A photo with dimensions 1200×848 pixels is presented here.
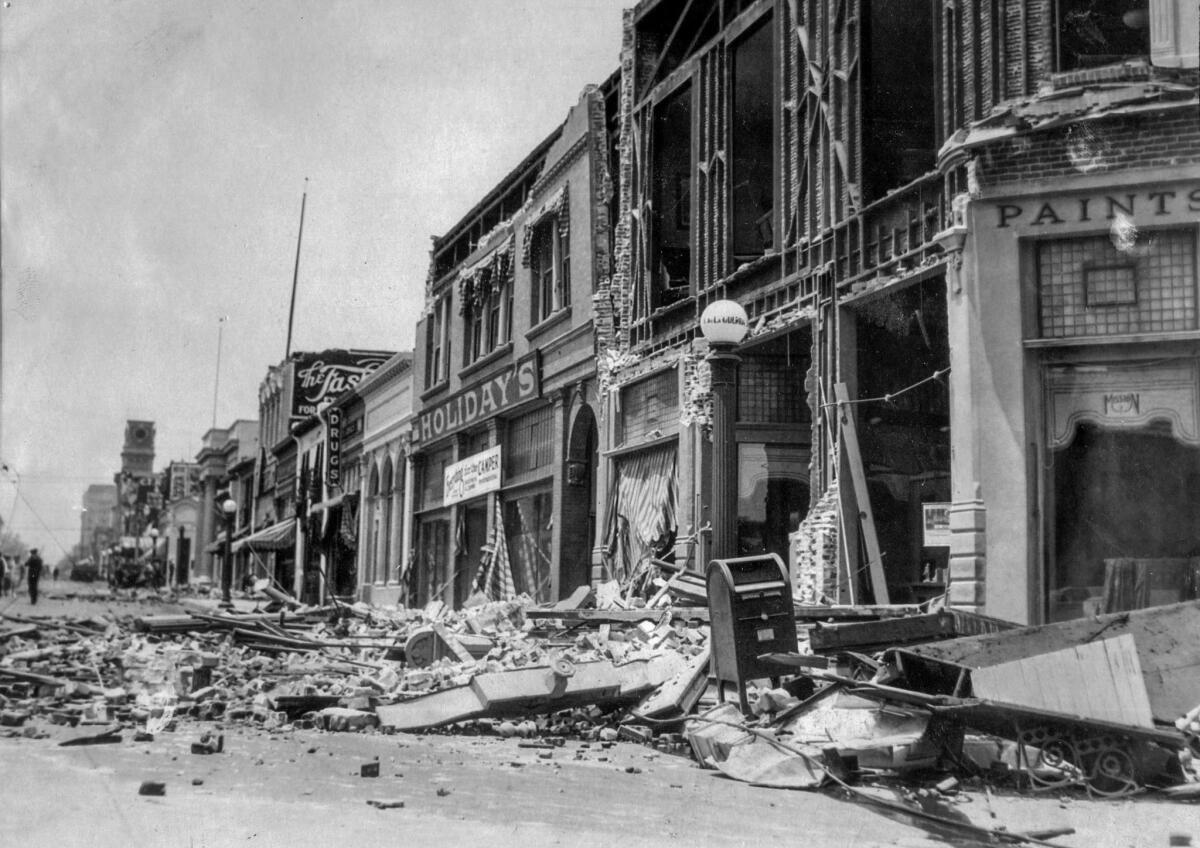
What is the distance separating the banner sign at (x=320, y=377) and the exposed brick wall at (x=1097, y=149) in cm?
4466

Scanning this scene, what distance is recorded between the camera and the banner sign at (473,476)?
2639 centimetres

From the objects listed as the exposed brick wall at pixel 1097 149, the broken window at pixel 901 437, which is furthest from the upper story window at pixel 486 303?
the exposed brick wall at pixel 1097 149

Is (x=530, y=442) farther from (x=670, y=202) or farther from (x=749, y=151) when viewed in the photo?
(x=749, y=151)

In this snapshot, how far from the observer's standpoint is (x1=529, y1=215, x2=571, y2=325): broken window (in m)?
23.3

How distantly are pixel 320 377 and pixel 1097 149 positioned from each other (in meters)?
47.1

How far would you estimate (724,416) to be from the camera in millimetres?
10711

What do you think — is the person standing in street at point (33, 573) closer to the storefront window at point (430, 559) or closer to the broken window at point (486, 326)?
the storefront window at point (430, 559)

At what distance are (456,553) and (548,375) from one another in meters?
7.03

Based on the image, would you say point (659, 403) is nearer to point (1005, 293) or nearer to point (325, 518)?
point (1005, 293)

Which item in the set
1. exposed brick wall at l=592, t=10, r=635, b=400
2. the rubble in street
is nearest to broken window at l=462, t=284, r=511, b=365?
exposed brick wall at l=592, t=10, r=635, b=400

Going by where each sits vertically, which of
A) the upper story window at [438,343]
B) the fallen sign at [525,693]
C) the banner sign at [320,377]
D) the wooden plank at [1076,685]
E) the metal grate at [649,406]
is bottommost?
the fallen sign at [525,693]

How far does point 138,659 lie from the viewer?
46.1 ft

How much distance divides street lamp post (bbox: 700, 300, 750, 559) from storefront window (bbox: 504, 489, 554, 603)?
12531mm

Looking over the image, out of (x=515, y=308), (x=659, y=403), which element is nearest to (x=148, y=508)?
(x=515, y=308)
